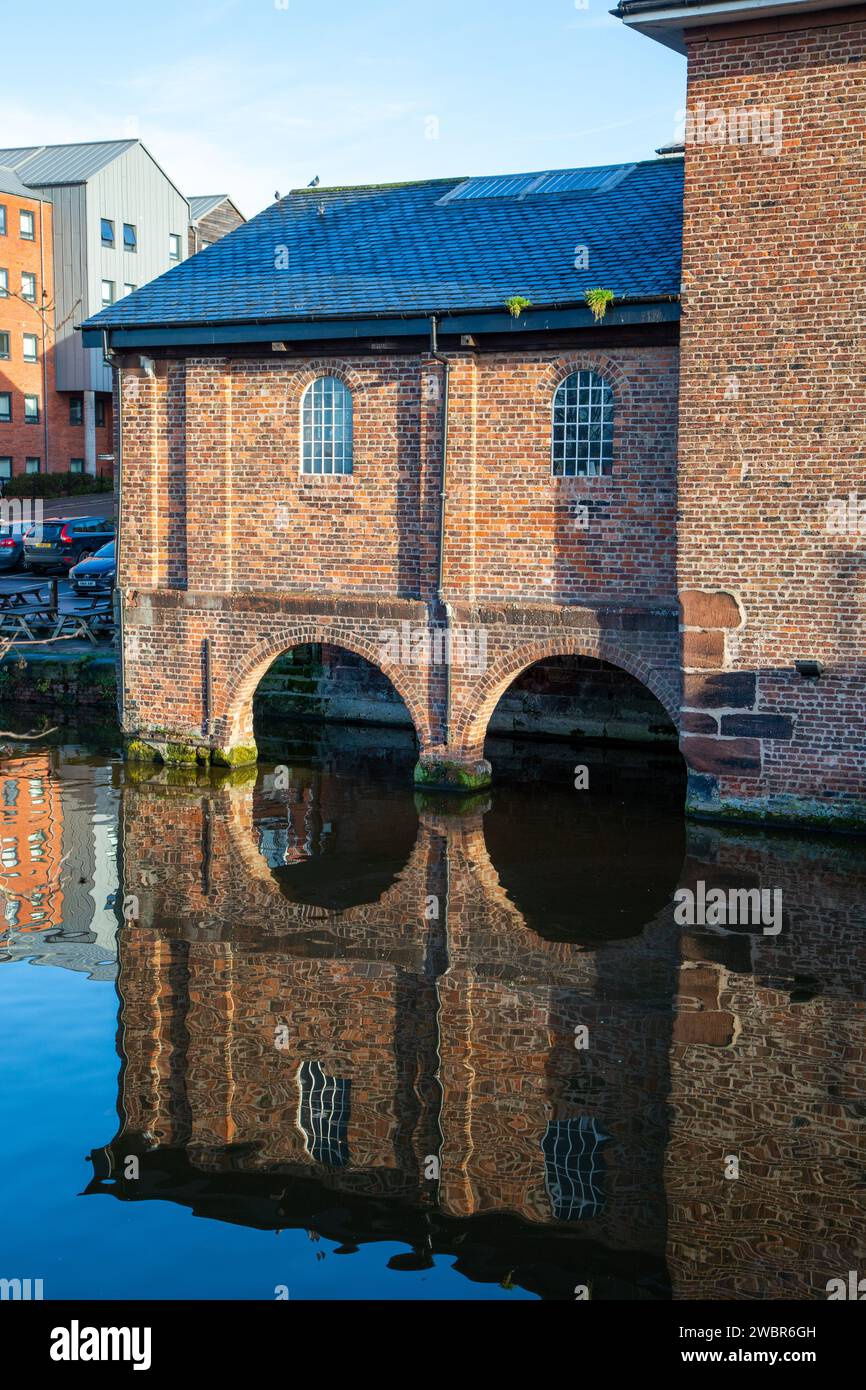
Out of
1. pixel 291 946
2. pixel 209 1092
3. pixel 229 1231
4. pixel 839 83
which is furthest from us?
pixel 839 83

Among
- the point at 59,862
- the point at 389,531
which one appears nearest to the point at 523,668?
the point at 389,531

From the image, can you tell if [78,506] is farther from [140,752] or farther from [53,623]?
[140,752]

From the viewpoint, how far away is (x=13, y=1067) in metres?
9.77

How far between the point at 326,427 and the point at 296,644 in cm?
292

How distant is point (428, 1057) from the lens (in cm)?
991

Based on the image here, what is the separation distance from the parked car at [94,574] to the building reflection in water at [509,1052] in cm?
1543

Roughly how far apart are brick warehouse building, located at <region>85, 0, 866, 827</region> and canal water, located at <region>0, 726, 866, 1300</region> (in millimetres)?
1930

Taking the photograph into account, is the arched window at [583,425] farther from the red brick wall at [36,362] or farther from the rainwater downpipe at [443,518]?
the red brick wall at [36,362]

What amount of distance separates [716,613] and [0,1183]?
987 centimetres
